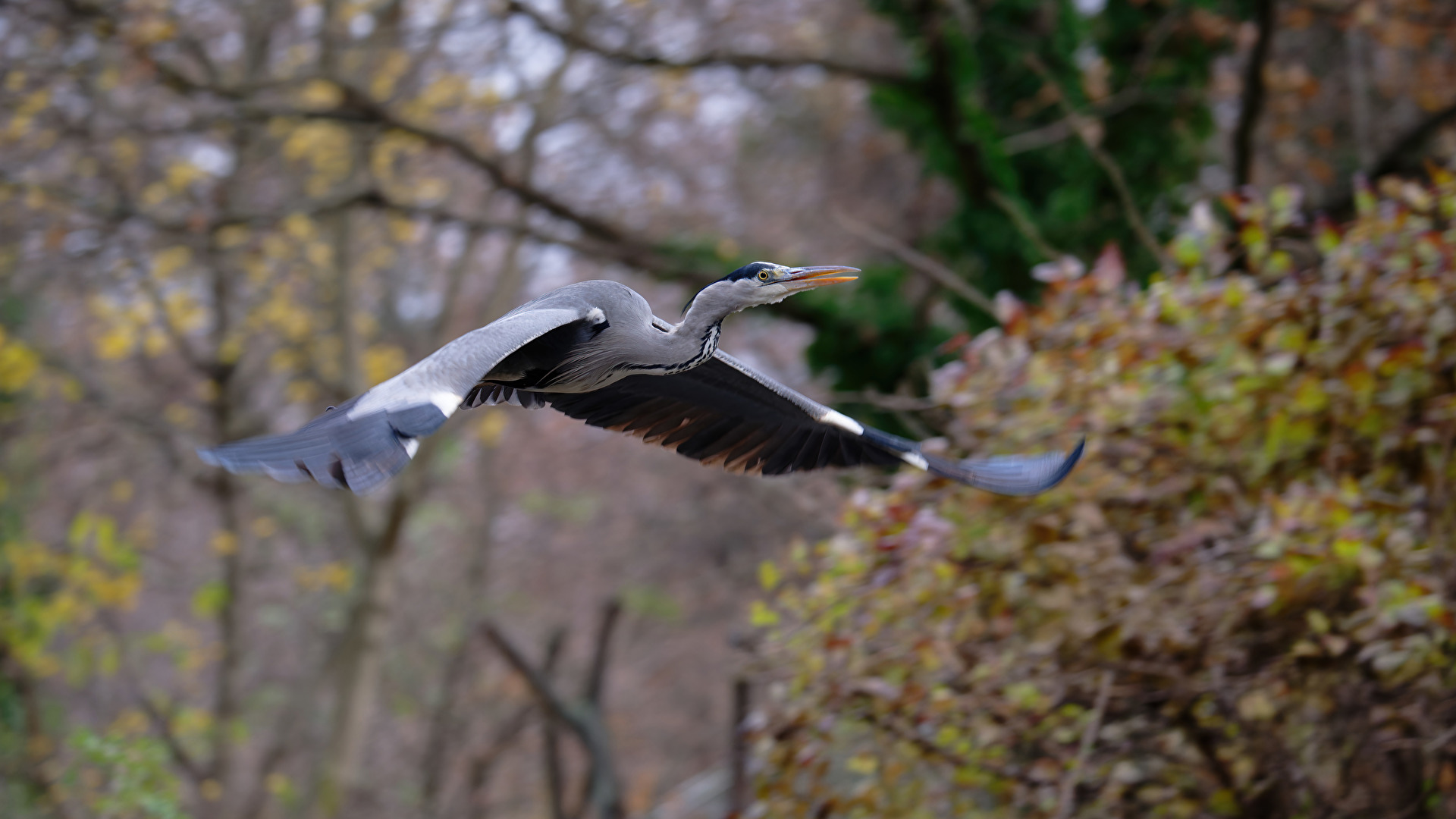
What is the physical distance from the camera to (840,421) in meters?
4.55

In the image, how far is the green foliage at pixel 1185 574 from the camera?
3.87 meters

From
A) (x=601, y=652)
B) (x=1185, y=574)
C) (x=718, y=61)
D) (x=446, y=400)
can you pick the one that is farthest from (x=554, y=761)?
(x=446, y=400)

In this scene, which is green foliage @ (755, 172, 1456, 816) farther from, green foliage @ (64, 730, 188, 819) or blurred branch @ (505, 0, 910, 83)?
blurred branch @ (505, 0, 910, 83)

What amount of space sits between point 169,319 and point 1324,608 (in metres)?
8.23

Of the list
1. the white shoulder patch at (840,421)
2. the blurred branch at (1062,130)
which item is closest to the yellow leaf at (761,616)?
the white shoulder patch at (840,421)

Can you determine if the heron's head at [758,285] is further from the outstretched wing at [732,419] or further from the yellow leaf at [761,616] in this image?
the yellow leaf at [761,616]

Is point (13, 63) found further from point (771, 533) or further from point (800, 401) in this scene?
point (771, 533)

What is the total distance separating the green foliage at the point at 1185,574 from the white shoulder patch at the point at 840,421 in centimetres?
29

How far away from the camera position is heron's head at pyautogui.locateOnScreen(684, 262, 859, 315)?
13.4ft

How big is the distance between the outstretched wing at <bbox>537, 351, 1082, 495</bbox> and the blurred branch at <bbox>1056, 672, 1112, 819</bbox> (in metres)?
1.02

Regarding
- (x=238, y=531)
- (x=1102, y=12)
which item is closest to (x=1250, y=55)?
(x=1102, y=12)

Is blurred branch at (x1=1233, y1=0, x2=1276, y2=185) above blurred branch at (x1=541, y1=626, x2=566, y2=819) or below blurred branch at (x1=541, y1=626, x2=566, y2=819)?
above

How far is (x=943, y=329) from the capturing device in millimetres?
8852

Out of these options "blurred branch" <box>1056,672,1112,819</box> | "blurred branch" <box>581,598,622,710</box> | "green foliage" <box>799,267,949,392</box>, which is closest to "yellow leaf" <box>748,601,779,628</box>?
"blurred branch" <box>1056,672,1112,819</box>
